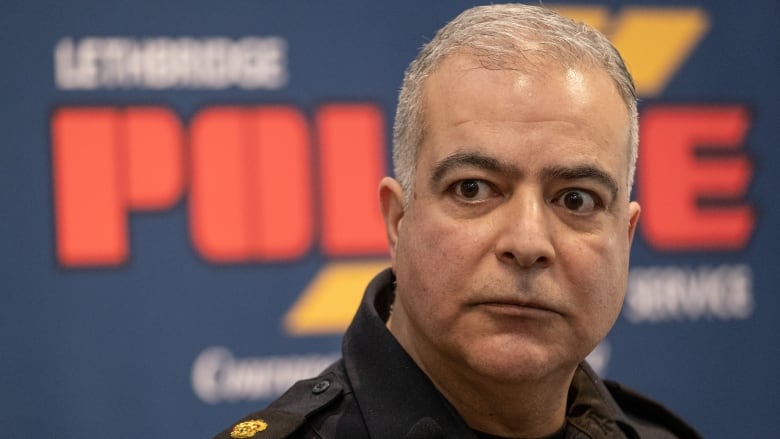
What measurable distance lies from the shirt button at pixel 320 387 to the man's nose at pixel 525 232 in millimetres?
323

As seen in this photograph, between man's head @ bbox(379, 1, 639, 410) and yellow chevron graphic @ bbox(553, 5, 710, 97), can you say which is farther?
yellow chevron graphic @ bbox(553, 5, 710, 97)

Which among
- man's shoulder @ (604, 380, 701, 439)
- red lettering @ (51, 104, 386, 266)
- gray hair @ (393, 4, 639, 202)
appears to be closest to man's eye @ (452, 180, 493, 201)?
gray hair @ (393, 4, 639, 202)

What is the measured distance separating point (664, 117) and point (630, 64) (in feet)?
0.56

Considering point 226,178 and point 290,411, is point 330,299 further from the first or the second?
point 290,411

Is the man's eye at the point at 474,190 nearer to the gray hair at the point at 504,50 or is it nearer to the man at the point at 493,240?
the man at the point at 493,240

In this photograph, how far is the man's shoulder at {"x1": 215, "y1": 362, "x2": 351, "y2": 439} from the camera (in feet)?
4.69

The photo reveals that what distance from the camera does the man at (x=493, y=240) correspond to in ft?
4.53

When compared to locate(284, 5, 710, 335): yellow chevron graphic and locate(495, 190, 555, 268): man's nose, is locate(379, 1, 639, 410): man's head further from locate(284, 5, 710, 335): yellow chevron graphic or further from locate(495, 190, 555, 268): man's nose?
locate(284, 5, 710, 335): yellow chevron graphic

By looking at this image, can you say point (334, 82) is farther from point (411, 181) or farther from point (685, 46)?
point (411, 181)

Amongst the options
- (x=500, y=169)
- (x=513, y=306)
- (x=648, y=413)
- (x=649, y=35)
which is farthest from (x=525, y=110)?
(x=649, y=35)

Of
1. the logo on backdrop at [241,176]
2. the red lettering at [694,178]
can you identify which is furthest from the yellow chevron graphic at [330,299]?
the red lettering at [694,178]

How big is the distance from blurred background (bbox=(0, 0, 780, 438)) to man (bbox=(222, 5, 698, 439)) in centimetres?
115

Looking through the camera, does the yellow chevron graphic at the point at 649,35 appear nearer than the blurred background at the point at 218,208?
No

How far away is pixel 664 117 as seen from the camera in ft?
9.90
